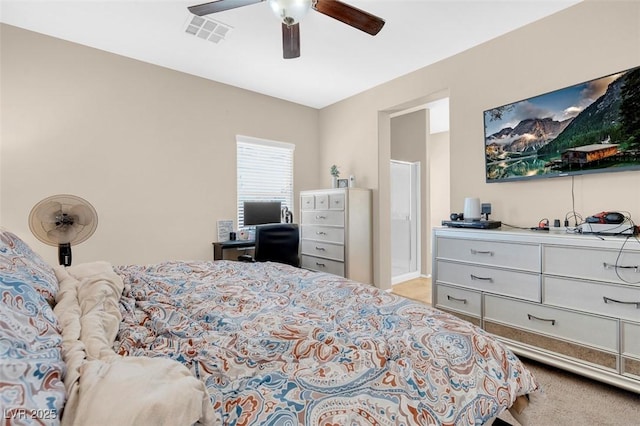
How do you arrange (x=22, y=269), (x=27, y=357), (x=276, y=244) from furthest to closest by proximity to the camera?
(x=276, y=244), (x=22, y=269), (x=27, y=357)

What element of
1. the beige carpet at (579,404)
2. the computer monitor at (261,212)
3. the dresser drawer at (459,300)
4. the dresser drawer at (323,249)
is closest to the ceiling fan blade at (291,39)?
the computer monitor at (261,212)

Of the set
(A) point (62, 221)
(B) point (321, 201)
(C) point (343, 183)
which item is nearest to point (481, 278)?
(B) point (321, 201)

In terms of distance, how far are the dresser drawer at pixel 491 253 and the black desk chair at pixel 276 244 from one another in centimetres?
159

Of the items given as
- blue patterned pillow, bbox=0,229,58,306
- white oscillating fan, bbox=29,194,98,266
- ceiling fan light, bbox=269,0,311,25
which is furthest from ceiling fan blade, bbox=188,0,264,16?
white oscillating fan, bbox=29,194,98,266

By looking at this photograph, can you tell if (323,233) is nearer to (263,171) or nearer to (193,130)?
(263,171)

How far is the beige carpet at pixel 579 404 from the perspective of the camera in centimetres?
164

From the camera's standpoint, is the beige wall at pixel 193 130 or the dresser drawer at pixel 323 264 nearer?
the beige wall at pixel 193 130

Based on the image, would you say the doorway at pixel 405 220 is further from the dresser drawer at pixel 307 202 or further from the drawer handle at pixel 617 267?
the drawer handle at pixel 617 267

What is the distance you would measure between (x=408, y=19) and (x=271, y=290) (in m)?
2.51

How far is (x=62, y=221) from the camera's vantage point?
2.42 metres

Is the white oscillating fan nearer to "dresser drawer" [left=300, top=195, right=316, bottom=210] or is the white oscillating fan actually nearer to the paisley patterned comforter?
the paisley patterned comforter

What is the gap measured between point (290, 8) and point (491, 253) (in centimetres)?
228

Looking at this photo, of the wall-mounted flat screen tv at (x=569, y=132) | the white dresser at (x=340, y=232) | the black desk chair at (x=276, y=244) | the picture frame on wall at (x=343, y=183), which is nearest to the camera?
the wall-mounted flat screen tv at (x=569, y=132)

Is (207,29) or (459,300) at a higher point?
(207,29)
